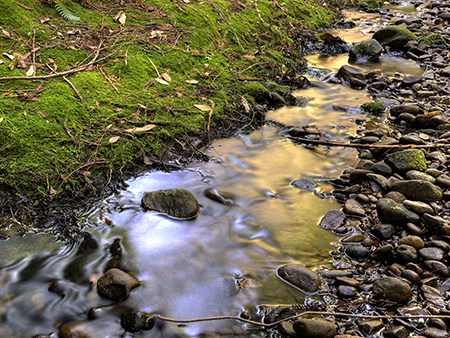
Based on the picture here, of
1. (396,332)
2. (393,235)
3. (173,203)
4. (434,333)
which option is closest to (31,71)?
(173,203)

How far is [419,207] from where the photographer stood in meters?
4.02

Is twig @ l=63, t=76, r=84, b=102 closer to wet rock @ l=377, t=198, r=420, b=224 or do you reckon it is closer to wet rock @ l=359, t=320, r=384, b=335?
wet rock @ l=377, t=198, r=420, b=224

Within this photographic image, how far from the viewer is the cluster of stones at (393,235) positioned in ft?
9.95

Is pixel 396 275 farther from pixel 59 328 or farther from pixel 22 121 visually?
pixel 22 121

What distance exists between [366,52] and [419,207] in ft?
17.4

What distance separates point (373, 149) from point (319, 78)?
9.03ft

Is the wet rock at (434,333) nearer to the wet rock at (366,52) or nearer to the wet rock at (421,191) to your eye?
the wet rock at (421,191)

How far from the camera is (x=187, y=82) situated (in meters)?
5.88

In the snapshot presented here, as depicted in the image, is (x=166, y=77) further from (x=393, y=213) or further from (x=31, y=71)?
(x=393, y=213)

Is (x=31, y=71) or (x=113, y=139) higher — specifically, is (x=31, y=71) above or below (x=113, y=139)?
above

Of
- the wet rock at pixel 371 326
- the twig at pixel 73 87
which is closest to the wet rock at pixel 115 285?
the wet rock at pixel 371 326

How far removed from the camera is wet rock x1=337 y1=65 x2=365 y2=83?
7480mm

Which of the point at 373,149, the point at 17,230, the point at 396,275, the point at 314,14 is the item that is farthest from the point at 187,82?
the point at 314,14

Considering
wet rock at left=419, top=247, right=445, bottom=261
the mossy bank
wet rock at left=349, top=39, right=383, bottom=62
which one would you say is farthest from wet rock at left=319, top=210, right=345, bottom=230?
wet rock at left=349, top=39, right=383, bottom=62
